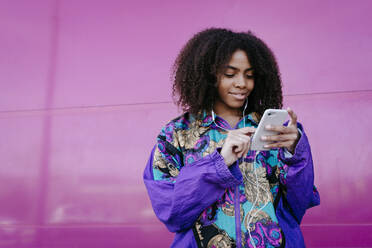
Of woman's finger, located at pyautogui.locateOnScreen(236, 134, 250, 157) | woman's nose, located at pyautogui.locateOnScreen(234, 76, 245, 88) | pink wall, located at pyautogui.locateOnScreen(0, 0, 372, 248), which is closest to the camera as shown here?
woman's finger, located at pyautogui.locateOnScreen(236, 134, 250, 157)

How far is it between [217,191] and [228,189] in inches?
2.5

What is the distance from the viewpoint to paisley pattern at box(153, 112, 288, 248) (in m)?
0.82

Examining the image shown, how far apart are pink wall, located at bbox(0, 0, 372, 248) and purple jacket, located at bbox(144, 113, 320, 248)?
784 mm

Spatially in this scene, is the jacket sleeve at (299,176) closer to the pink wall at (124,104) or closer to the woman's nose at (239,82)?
the woman's nose at (239,82)

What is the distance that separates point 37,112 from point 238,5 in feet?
4.47

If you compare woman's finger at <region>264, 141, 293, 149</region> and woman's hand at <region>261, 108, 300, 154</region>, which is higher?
woman's hand at <region>261, 108, 300, 154</region>

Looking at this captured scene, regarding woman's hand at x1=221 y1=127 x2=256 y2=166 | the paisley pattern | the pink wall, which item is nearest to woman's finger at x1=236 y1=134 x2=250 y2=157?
woman's hand at x1=221 y1=127 x2=256 y2=166

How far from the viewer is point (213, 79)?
3.39 ft

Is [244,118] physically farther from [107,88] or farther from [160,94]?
[107,88]

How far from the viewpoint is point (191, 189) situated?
2.61ft

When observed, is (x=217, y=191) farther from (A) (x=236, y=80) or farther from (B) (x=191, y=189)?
(A) (x=236, y=80)

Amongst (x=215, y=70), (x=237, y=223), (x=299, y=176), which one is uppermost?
(x=215, y=70)

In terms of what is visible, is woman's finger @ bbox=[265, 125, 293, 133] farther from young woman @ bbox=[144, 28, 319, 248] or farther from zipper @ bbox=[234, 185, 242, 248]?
zipper @ bbox=[234, 185, 242, 248]

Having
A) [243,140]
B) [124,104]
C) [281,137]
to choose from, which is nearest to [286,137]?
[281,137]
